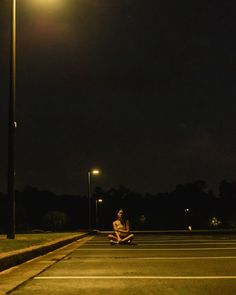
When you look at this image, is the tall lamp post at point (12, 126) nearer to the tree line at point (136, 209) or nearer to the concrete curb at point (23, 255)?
the concrete curb at point (23, 255)

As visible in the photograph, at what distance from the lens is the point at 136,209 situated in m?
97.1

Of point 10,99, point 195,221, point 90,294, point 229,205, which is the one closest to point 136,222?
point 195,221

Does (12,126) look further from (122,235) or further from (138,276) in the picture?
(138,276)

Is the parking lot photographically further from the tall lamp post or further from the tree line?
the tree line

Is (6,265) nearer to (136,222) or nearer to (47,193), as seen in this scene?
(136,222)

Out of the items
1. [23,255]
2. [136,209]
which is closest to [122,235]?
[23,255]

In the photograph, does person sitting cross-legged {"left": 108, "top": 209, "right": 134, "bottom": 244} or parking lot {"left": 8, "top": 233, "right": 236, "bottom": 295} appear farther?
person sitting cross-legged {"left": 108, "top": 209, "right": 134, "bottom": 244}

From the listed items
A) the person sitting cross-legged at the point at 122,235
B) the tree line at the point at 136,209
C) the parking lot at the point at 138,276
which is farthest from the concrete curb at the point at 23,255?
the tree line at the point at 136,209

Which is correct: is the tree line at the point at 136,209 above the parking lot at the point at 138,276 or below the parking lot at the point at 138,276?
above

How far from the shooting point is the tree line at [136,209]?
75.4 meters

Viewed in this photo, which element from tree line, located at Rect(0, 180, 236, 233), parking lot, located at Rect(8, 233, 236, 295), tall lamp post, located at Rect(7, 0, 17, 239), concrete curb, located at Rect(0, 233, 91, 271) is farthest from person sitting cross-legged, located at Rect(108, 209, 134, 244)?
tree line, located at Rect(0, 180, 236, 233)

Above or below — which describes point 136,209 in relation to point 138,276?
above

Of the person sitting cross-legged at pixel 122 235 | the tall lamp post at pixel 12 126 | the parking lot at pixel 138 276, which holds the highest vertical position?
the tall lamp post at pixel 12 126

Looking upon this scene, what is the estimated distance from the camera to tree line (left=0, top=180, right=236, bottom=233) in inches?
2970
